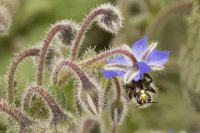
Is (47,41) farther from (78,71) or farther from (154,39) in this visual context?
(154,39)

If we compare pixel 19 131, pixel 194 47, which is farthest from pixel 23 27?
pixel 19 131

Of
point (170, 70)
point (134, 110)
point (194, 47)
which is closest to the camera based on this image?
point (194, 47)

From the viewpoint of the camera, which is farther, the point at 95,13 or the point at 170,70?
the point at 170,70

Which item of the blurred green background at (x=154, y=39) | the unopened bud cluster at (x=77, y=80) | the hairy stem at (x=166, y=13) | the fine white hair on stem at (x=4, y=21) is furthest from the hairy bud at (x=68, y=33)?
the hairy stem at (x=166, y=13)

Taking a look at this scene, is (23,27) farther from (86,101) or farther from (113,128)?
(86,101)

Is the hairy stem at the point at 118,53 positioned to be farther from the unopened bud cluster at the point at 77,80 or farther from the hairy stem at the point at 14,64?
the hairy stem at the point at 14,64

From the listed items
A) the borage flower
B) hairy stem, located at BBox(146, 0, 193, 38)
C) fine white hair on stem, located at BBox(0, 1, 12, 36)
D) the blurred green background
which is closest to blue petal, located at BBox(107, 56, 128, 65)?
the borage flower

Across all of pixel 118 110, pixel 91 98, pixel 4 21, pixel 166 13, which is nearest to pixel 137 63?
pixel 91 98
